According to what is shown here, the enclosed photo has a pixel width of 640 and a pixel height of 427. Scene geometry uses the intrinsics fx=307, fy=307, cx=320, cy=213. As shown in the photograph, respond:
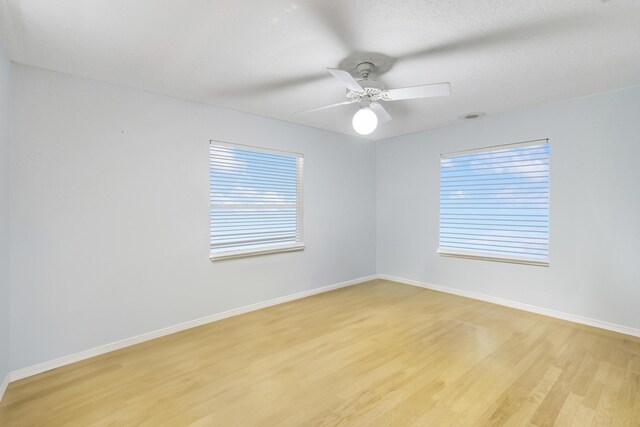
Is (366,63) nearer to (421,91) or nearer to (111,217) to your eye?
(421,91)

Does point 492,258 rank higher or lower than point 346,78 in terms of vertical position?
lower

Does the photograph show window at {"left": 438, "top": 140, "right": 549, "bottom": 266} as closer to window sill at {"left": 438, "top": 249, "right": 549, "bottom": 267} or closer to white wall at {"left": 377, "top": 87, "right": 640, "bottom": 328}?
window sill at {"left": 438, "top": 249, "right": 549, "bottom": 267}

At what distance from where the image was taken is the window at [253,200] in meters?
3.47

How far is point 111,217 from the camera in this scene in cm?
273

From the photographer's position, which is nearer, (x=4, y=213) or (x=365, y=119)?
(x=4, y=213)

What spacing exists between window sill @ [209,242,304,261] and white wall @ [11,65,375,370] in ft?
0.27

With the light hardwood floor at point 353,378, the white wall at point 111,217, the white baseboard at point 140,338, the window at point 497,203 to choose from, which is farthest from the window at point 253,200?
the window at point 497,203

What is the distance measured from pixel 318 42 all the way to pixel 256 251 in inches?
95.8

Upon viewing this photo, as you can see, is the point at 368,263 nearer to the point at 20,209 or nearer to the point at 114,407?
the point at 114,407

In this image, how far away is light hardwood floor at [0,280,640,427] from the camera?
6.07ft

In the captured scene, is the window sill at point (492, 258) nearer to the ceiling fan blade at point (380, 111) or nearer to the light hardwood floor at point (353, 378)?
the light hardwood floor at point (353, 378)

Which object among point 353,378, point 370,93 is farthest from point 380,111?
point 353,378

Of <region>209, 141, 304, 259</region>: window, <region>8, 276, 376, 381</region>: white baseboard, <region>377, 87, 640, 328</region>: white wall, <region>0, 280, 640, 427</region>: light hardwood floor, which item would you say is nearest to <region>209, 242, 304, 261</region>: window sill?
<region>209, 141, 304, 259</region>: window

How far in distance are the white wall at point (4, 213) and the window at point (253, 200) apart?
1578 millimetres
